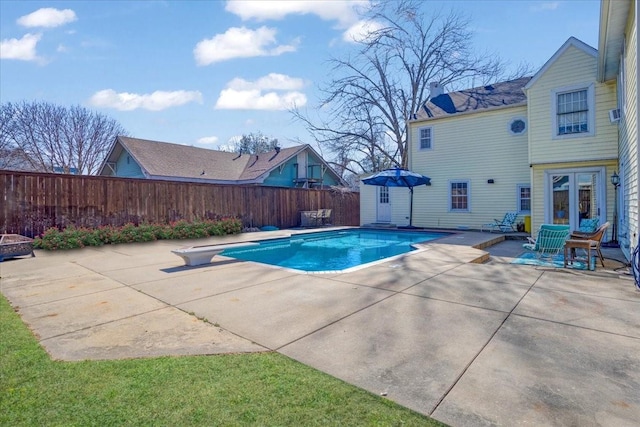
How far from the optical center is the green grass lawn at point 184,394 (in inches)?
77.5

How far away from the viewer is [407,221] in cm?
1645

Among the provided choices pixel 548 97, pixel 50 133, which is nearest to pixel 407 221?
pixel 548 97

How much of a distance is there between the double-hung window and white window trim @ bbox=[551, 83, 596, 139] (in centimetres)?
510

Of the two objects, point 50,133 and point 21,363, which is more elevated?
point 50,133

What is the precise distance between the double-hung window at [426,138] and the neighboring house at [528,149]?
5cm

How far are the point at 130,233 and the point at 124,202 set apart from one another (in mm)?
1725

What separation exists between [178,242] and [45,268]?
4497mm

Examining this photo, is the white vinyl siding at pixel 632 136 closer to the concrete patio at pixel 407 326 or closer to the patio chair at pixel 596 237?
the patio chair at pixel 596 237

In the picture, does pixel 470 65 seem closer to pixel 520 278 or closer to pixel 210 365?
pixel 520 278

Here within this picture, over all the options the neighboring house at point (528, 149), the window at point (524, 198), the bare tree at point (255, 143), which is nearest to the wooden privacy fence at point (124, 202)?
the neighboring house at point (528, 149)

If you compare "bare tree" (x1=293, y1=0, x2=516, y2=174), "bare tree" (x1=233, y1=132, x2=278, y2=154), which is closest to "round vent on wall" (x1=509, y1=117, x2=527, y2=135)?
"bare tree" (x1=293, y1=0, x2=516, y2=174)

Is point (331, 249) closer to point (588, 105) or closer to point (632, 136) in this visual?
point (632, 136)

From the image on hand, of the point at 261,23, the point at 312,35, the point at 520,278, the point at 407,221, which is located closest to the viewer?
the point at 520,278

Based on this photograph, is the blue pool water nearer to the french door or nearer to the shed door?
the shed door
